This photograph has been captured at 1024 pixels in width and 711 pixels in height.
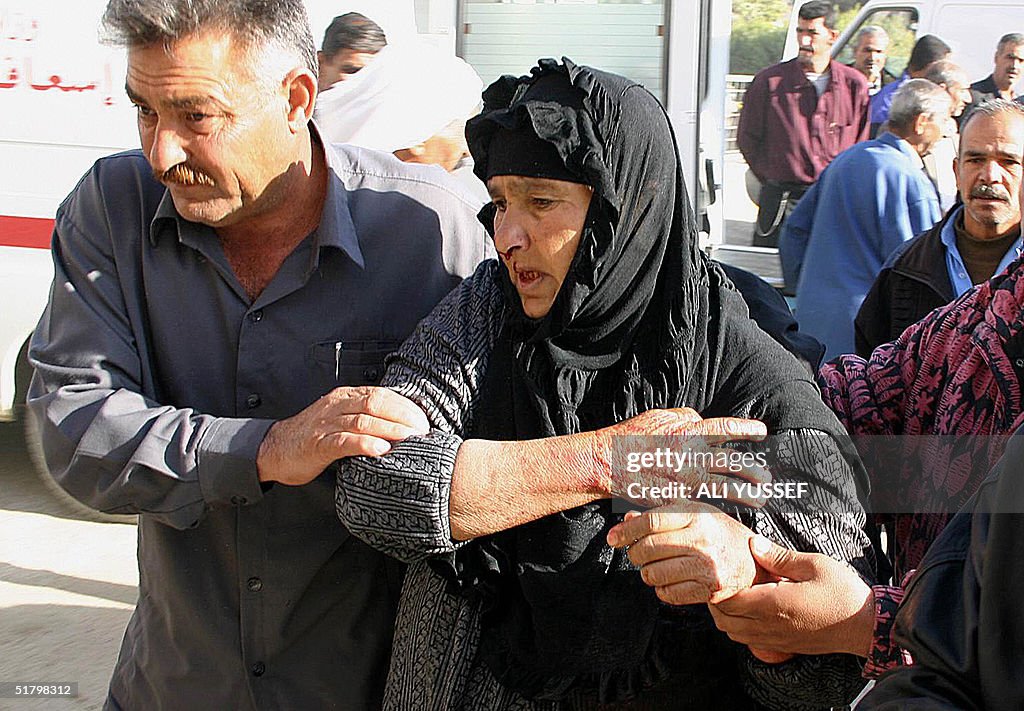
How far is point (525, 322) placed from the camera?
1786 mm

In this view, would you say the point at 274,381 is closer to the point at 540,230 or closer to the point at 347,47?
the point at 540,230

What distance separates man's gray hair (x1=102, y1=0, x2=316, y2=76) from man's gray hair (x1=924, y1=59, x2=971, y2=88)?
4.70m

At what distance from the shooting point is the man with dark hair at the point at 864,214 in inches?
186

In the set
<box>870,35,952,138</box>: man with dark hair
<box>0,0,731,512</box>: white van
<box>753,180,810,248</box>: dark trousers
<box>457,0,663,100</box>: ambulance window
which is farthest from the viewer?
<box>753,180,810,248</box>: dark trousers

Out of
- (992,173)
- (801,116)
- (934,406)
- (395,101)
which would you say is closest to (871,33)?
(801,116)

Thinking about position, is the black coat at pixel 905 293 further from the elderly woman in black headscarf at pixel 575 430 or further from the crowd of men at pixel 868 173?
the elderly woman in black headscarf at pixel 575 430

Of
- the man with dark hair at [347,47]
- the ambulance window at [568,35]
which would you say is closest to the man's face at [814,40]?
the ambulance window at [568,35]

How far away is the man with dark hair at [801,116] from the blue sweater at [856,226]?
1.52m

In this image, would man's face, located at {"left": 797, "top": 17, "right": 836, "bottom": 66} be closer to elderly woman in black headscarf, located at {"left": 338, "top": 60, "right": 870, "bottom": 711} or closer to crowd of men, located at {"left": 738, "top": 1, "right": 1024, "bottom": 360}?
crowd of men, located at {"left": 738, "top": 1, "right": 1024, "bottom": 360}

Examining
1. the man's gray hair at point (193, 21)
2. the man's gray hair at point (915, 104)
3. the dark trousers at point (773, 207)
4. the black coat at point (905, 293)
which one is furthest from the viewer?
the dark trousers at point (773, 207)

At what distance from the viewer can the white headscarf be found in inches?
163

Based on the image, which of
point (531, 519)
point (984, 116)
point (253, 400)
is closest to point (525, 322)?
point (531, 519)

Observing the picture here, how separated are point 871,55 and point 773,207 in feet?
3.57

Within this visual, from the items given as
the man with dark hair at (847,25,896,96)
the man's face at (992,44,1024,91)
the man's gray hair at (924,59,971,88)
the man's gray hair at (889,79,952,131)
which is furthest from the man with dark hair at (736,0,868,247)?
the man's gray hair at (889,79,952,131)
